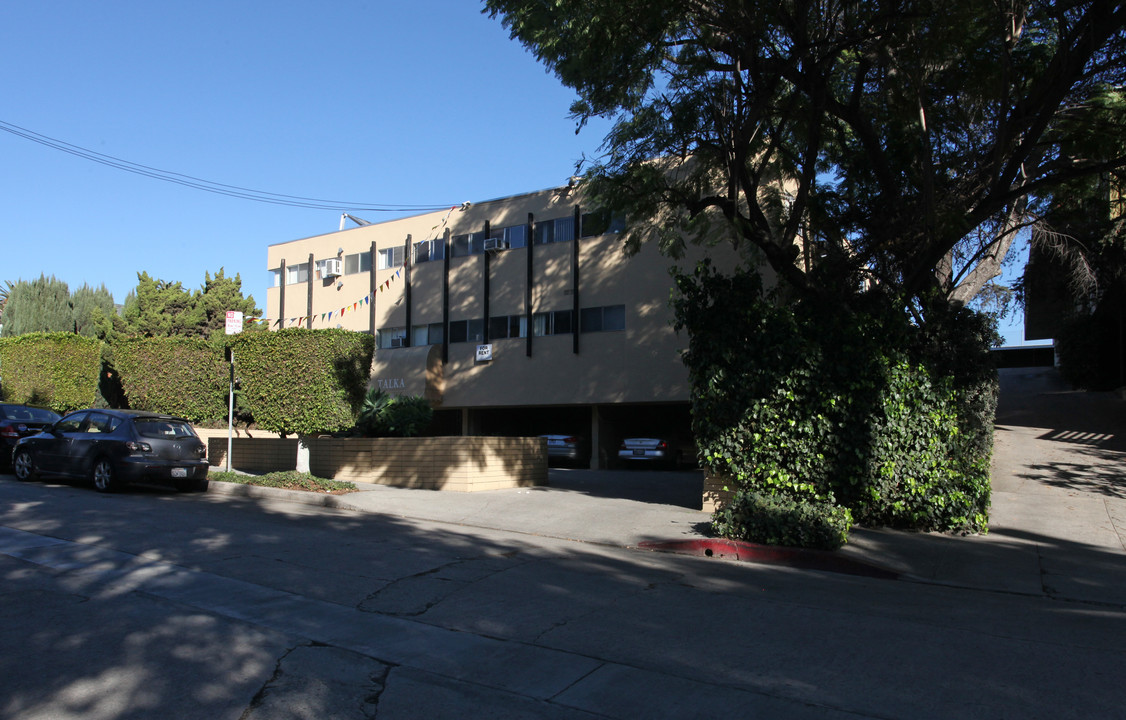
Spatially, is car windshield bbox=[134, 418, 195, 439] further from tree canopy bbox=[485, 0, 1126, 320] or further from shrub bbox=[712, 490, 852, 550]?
shrub bbox=[712, 490, 852, 550]

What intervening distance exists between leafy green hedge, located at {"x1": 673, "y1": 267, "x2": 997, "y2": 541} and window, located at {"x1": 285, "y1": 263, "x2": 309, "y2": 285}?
80.1 feet

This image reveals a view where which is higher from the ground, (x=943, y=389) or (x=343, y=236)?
(x=343, y=236)

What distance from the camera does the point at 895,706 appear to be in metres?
4.71

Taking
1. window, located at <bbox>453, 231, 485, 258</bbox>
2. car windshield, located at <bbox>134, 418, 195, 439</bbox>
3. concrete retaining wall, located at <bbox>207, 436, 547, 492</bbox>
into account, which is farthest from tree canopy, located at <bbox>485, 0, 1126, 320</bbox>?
window, located at <bbox>453, 231, 485, 258</bbox>

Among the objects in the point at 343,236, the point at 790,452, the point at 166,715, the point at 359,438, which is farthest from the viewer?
the point at 343,236

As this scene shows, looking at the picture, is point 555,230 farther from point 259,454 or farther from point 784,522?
point 784,522

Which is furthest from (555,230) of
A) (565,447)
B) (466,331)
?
(565,447)

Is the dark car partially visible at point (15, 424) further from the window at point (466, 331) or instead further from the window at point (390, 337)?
the window at point (390, 337)

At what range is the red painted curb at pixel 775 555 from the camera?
30.2ft

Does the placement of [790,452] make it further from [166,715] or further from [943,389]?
[166,715]

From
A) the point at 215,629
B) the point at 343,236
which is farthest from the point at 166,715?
the point at 343,236

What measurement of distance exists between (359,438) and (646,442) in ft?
30.1

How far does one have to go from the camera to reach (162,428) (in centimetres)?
1393

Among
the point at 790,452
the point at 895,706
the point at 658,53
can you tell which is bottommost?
the point at 895,706
